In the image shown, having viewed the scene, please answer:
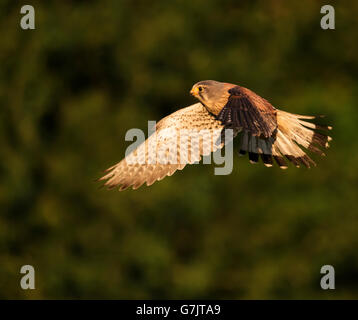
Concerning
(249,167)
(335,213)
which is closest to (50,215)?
(249,167)

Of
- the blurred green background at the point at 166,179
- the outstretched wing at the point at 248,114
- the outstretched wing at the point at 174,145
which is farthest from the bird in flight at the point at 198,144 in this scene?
the blurred green background at the point at 166,179

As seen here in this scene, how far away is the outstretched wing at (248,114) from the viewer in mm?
5371

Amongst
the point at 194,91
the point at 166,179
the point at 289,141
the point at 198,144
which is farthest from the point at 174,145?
the point at 166,179

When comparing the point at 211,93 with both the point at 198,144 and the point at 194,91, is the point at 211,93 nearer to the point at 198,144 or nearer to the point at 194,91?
the point at 194,91

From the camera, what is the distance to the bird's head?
5.79 meters

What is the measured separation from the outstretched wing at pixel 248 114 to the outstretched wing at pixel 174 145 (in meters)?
0.51

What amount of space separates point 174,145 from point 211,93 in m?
0.52

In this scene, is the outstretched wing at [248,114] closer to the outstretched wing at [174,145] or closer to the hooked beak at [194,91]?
the hooked beak at [194,91]

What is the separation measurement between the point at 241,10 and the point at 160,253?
9195 millimetres

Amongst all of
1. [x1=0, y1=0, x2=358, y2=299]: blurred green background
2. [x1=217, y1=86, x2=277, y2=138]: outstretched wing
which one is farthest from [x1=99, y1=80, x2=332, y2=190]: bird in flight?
[x1=0, y1=0, x2=358, y2=299]: blurred green background

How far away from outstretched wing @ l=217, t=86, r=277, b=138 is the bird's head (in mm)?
84

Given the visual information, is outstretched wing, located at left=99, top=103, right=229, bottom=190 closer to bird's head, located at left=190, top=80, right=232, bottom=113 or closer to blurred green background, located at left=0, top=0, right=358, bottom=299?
bird's head, located at left=190, top=80, right=232, bottom=113

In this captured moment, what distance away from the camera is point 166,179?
16.6 meters

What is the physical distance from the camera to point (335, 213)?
17.5m
